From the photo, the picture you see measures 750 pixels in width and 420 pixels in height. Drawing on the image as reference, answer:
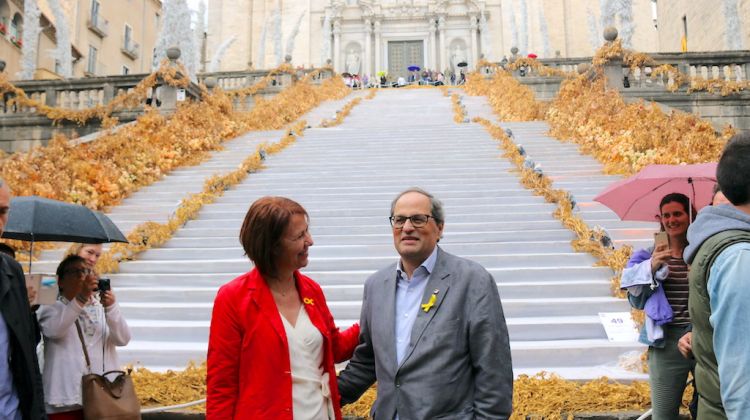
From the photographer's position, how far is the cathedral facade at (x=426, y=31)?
37.3 m

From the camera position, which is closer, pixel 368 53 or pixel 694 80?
pixel 694 80

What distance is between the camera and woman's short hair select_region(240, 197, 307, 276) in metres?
2.42

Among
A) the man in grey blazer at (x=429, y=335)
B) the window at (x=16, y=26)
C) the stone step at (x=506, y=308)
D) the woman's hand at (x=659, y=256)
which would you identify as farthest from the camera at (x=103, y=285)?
the window at (x=16, y=26)

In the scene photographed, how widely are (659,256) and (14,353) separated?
3369 millimetres

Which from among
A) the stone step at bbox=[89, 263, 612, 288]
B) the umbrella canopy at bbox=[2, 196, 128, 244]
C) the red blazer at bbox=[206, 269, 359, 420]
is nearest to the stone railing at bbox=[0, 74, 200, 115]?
the stone step at bbox=[89, 263, 612, 288]

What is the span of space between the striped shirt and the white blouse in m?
2.13

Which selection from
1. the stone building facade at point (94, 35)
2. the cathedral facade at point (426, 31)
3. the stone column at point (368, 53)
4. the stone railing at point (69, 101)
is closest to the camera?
the stone railing at point (69, 101)

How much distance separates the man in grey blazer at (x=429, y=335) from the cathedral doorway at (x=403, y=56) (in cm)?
3634

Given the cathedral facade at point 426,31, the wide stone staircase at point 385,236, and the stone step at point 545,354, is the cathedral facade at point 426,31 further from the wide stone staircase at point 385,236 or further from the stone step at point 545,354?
the stone step at point 545,354

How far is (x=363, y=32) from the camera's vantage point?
38125 mm

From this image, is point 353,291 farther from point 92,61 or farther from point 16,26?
point 92,61

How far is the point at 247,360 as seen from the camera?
7.57 ft

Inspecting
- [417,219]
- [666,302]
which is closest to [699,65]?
[666,302]

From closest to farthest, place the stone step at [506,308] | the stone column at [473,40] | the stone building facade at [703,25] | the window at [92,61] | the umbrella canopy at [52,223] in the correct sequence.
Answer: the umbrella canopy at [52,223], the stone step at [506,308], the stone building facade at [703,25], the window at [92,61], the stone column at [473,40]
